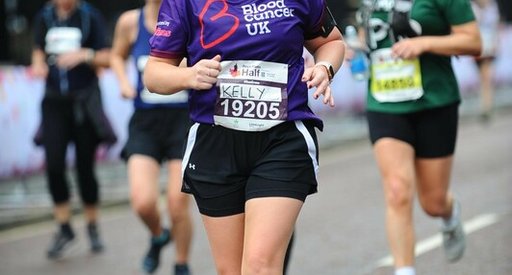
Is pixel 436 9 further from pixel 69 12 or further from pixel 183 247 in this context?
pixel 69 12

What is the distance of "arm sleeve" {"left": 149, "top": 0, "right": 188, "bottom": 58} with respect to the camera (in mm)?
4910

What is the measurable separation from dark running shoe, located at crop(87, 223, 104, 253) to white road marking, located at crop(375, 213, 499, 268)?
2406 mm

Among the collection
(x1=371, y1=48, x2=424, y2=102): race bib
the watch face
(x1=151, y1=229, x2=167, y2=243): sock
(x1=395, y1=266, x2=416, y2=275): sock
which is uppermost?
the watch face

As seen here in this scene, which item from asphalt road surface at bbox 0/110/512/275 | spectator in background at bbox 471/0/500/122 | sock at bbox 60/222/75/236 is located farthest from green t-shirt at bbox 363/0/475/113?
spectator in background at bbox 471/0/500/122

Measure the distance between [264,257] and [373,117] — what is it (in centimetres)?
234

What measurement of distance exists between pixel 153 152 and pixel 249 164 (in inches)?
114

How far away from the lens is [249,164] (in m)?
4.90

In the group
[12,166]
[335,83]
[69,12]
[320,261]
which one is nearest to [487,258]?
[320,261]

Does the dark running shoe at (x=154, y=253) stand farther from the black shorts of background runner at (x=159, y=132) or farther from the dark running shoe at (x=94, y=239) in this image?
the dark running shoe at (x=94, y=239)

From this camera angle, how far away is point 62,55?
957cm

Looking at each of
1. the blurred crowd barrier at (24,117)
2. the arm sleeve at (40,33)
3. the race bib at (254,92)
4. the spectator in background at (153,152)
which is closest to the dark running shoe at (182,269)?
the spectator in background at (153,152)

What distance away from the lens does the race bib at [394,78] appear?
671cm

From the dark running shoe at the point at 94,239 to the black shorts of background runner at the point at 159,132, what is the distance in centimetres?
184

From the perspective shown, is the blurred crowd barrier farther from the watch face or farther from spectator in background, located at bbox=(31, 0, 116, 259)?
the watch face
